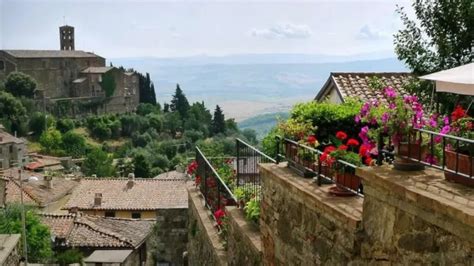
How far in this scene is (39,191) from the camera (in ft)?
140

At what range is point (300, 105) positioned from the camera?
27.1 feet

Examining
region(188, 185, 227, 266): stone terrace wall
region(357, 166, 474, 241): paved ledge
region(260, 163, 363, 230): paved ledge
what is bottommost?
region(188, 185, 227, 266): stone terrace wall

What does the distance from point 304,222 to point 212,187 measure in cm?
623

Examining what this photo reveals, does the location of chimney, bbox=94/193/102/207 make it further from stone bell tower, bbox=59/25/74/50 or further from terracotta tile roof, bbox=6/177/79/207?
stone bell tower, bbox=59/25/74/50

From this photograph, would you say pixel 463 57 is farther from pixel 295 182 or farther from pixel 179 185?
pixel 179 185


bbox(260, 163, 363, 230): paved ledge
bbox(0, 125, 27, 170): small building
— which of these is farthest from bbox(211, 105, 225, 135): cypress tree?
bbox(260, 163, 363, 230): paved ledge

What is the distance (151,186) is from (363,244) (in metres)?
39.4

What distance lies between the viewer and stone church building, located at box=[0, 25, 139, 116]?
100 m

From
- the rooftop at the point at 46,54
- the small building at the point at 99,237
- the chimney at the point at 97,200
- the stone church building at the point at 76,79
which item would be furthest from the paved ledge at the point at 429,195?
the rooftop at the point at 46,54

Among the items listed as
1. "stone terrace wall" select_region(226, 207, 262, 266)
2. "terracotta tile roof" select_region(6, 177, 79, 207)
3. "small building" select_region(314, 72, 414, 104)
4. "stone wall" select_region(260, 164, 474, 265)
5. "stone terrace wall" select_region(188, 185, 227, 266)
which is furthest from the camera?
"terracotta tile roof" select_region(6, 177, 79, 207)

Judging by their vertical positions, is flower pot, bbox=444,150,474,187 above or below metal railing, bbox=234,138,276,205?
above

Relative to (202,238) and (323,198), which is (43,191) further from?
(323,198)

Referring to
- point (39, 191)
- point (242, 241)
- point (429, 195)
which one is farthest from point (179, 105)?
point (429, 195)

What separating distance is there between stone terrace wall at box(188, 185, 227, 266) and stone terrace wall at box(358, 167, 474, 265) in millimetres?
4652
